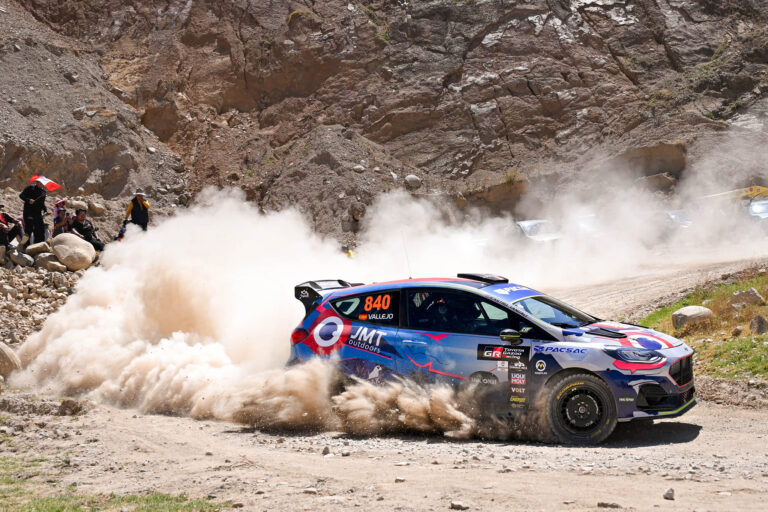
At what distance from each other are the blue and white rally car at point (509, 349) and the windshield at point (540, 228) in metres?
14.8

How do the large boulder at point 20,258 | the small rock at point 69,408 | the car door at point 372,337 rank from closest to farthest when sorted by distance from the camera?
the car door at point 372,337, the small rock at point 69,408, the large boulder at point 20,258

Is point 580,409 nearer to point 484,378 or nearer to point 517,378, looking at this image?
point 517,378

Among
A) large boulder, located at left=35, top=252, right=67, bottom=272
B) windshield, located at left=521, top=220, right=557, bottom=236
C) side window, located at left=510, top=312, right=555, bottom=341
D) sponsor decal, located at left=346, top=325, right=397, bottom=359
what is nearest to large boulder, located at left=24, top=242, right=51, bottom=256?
large boulder, located at left=35, top=252, right=67, bottom=272

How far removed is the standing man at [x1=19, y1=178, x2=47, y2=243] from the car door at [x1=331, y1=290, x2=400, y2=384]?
10771 mm

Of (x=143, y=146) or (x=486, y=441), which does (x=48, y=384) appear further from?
(x=143, y=146)

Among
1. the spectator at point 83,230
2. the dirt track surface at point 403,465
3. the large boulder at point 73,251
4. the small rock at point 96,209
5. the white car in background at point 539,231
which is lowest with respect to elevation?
the dirt track surface at point 403,465

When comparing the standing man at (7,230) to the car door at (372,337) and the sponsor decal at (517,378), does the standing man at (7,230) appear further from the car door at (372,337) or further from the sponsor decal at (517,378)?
the sponsor decal at (517,378)

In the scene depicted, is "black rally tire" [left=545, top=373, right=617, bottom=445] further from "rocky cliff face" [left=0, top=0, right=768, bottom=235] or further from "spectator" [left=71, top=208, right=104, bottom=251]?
"rocky cliff face" [left=0, top=0, right=768, bottom=235]

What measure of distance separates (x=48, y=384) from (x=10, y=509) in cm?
622

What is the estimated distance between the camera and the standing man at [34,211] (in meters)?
16.1

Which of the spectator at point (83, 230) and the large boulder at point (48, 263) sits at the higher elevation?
the spectator at point (83, 230)

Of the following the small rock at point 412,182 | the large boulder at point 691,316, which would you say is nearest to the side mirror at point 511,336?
the large boulder at point 691,316

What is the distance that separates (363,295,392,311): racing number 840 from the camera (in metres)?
8.07

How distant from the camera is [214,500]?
5.39 meters
